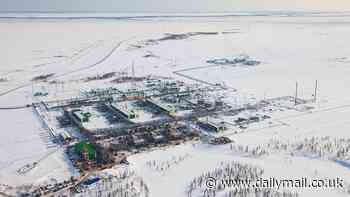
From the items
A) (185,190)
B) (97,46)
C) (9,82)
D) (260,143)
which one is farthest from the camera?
(97,46)

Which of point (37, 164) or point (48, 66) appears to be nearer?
point (37, 164)

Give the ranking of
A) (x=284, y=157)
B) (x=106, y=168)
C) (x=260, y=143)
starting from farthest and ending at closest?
(x=260, y=143), (x=284, y=157), (x=106, y=168)

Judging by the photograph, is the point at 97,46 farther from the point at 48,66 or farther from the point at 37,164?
the point at 37,164

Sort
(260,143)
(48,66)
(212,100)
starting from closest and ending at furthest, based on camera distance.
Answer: (260,143), (212,100), (48,66)

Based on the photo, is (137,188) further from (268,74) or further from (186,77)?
(268,74)

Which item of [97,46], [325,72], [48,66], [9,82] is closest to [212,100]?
[325,72]

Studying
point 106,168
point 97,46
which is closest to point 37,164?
point 106,168
